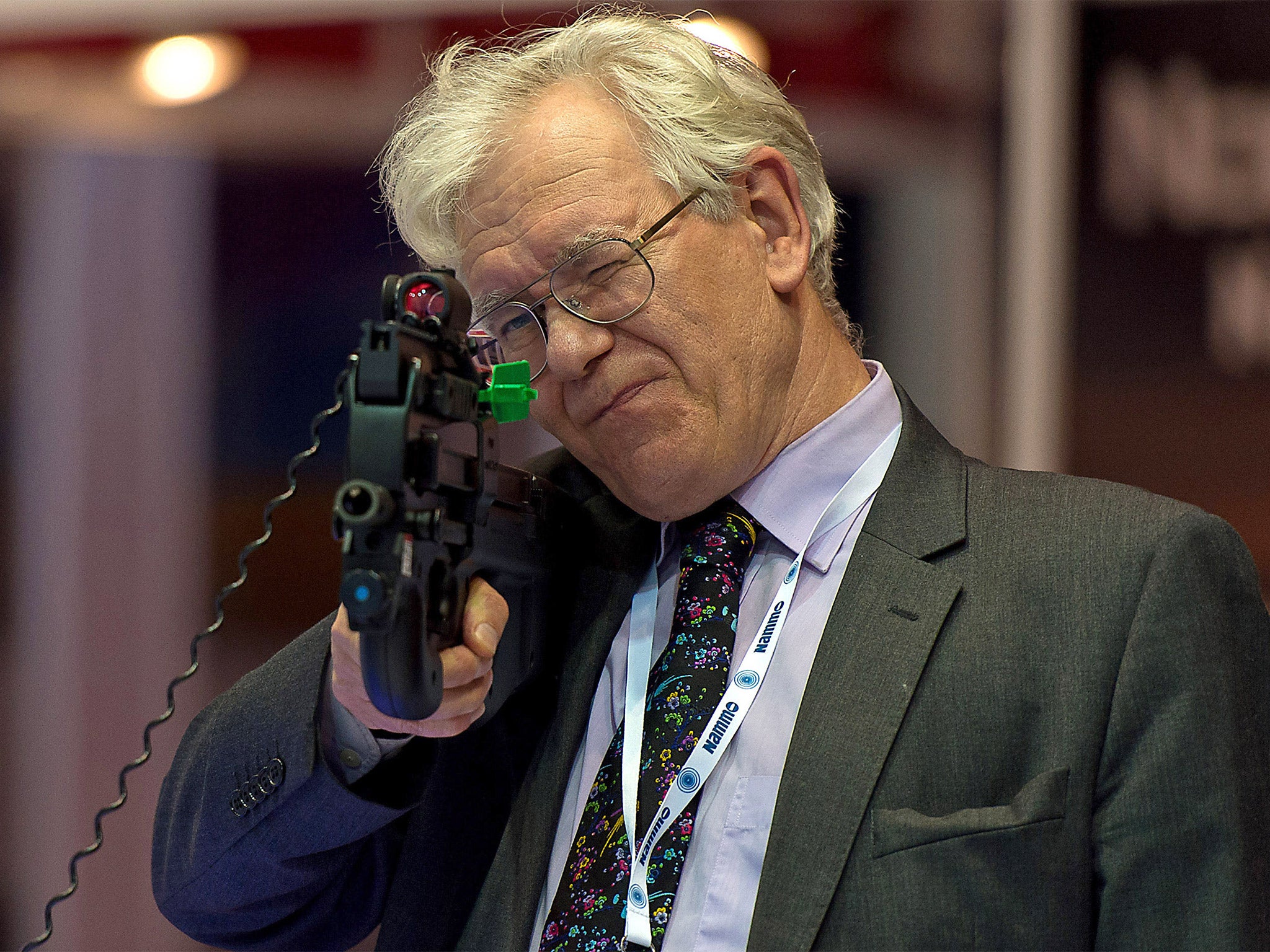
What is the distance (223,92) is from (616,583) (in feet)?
7.06

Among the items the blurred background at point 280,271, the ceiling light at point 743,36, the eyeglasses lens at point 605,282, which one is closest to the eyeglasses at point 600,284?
the eyeglasses lens at point 605,282

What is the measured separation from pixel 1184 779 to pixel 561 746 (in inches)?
26.1

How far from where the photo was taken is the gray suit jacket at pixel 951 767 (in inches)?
42.1

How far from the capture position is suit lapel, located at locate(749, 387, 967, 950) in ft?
3.62

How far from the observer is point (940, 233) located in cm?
279

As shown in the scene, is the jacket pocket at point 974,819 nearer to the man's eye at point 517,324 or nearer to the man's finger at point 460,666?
the man's finger at point 460,666

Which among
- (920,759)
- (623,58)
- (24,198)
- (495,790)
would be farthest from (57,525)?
(920,759)

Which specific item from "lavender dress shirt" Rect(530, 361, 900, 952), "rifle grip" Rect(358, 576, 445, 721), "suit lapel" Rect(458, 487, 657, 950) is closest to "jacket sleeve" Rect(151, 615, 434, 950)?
"suit lapel" Rect(458, 487, 657, 950)

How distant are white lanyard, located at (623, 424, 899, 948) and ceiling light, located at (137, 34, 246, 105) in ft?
7.27

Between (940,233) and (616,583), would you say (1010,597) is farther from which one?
(940,233)

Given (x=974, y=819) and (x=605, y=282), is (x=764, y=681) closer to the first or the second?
(x=974, y=819)

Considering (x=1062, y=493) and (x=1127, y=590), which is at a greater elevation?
(x=1062, y=493)

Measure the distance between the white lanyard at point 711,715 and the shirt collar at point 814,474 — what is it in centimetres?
1

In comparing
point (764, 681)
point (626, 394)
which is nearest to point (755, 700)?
point (764, 681)
